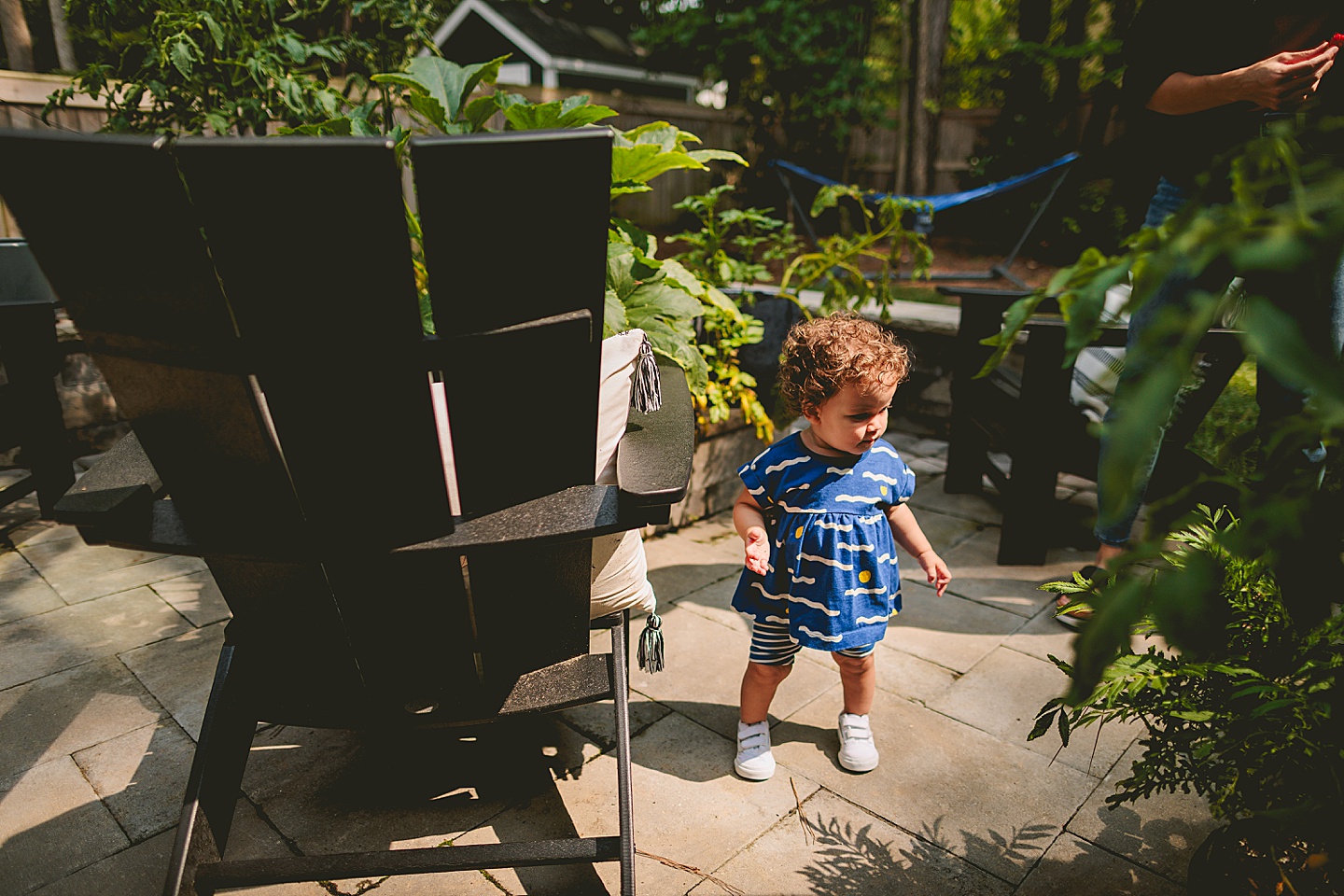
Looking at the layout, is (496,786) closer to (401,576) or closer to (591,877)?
(591,877)

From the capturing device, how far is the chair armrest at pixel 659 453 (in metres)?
1.19

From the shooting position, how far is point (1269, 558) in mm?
707

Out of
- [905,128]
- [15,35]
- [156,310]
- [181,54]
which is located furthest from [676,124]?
[156,310]

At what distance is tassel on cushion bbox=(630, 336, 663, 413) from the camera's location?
5.34 feet

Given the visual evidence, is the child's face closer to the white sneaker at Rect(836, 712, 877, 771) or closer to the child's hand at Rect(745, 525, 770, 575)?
the child's hand at Rect(745, 525, 770, 575)

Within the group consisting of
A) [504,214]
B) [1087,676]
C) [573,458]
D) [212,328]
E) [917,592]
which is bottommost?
[917,592]

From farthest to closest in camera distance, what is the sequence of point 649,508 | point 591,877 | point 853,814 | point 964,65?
point 964,65 < point 853,814 < point 591,877 < point 649,508

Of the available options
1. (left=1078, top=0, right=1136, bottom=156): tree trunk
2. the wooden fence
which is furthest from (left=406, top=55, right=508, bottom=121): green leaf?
(left=1078, top=0, right=1136, bottom=156): tree trunk

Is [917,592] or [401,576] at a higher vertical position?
[401,576]

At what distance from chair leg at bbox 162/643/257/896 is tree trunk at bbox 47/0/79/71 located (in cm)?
436

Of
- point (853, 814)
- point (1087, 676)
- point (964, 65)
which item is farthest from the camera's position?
point (964, 65)

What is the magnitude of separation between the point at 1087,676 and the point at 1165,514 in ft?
0.83

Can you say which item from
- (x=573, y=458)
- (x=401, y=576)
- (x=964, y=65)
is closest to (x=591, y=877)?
(x=401, y=576)

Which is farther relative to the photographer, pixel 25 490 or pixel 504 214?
pixel 25 490
